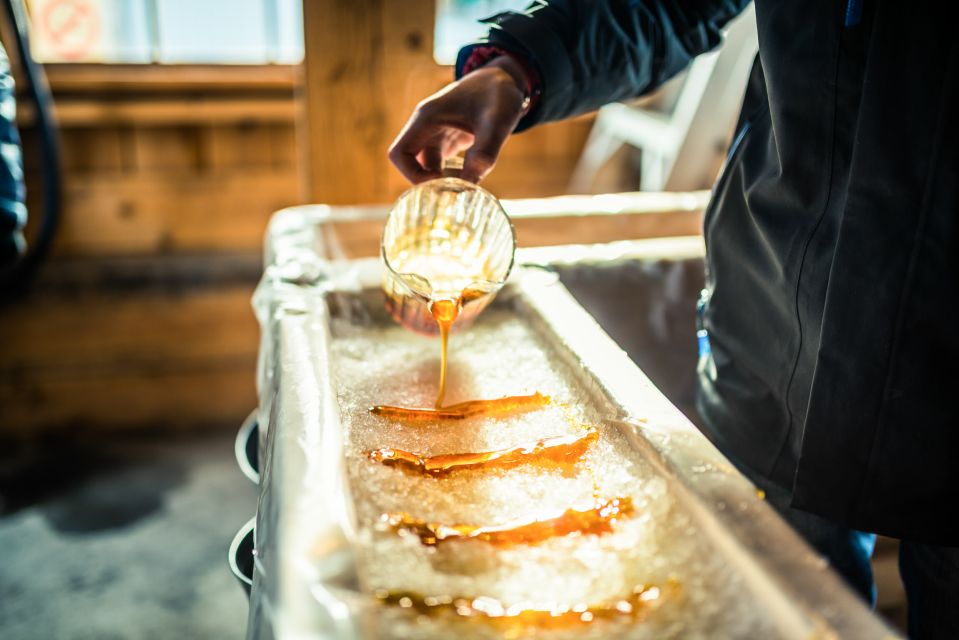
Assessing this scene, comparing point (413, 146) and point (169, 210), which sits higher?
point (413, 146)

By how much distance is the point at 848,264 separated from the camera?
32.0 inches

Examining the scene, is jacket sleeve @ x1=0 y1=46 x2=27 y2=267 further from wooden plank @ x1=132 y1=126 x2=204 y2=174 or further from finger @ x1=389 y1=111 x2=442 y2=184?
wooden plank @ x1=132 y1=126 x2=204 y2=174

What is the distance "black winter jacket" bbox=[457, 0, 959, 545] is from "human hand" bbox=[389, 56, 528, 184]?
30cm

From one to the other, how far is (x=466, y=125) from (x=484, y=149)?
0.05 metres

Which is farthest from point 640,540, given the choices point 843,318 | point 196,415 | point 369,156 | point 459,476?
point 196,415

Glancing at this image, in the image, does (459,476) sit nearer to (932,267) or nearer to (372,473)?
(372,473)

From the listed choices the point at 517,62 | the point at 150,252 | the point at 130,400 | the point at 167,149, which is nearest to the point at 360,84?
the point at 517,62

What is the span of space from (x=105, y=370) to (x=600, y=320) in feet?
6.17

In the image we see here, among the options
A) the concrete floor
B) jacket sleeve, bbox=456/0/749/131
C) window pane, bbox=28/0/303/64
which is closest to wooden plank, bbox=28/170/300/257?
window pane, bbox=28/0/303/64

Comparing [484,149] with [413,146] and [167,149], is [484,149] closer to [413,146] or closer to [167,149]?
[413,146]

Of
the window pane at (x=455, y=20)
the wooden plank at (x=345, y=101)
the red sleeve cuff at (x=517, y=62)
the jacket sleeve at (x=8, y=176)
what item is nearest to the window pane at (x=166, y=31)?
the window pane at (x=455, y=20)

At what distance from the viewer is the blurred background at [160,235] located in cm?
227

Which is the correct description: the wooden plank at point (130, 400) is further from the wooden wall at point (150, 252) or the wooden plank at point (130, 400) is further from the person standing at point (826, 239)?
the person standing at point (826, 239)

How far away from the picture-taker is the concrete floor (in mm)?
1979
